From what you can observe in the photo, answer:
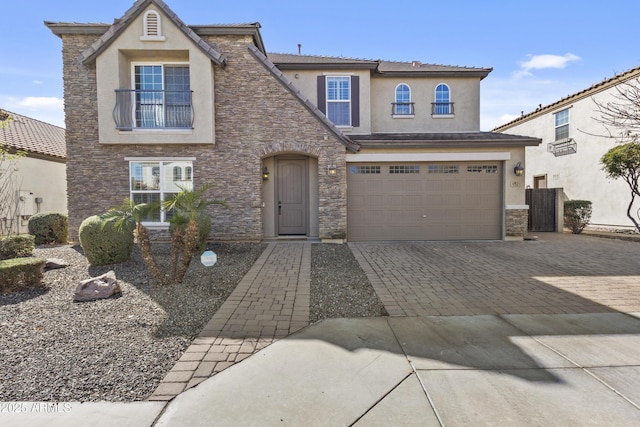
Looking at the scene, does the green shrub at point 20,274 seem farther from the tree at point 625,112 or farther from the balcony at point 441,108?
the balcony at point 441,108

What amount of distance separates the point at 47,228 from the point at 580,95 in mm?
23057

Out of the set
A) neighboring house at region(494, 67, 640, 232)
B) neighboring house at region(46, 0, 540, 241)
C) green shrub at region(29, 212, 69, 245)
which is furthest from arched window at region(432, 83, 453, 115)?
green shrub at region(29, 212, 69, 245)

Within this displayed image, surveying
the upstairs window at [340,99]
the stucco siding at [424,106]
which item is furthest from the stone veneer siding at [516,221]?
the upstairs window at [340,99]

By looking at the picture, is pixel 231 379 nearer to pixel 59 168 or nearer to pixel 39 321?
pixel 39 321

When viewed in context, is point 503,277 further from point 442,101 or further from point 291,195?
point 442,101

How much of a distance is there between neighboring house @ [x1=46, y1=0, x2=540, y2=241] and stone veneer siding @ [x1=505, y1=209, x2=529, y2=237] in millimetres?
41

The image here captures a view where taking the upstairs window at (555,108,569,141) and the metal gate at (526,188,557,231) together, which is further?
the upstairs window at (555,108,569,141)

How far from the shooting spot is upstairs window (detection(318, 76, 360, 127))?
12.7 metres

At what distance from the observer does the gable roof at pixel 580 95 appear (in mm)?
11806

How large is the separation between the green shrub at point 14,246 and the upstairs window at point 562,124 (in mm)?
22329

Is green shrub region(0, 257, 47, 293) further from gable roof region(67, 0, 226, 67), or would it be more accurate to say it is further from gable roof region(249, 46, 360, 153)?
gable roof region(249, 46, 360, 153)

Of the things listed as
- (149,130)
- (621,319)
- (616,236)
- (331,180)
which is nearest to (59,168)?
(149,130)

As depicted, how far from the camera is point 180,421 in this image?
7.98ft

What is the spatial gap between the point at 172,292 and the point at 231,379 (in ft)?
9.67
